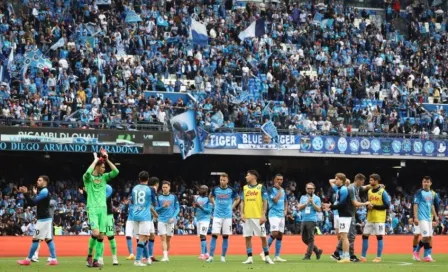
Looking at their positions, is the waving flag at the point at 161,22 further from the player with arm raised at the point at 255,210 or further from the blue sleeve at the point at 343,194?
the blue sleeve at the point at 343,194

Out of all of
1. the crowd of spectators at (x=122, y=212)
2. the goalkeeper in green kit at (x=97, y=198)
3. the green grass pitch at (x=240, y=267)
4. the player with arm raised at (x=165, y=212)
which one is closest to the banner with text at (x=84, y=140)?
the crowd of spectators at (x=122, y=212)

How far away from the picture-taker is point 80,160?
45219 millimetres

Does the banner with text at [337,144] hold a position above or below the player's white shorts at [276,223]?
above

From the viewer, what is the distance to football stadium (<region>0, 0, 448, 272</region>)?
41.4 m

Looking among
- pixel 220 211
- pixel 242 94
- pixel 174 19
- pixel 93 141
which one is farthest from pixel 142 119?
pixel 220 211

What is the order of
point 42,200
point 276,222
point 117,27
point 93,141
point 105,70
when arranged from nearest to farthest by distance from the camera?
point 42,200, point 276,222, point 93,141, point 105,70, point 117,27

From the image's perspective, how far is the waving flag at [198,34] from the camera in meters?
49.2

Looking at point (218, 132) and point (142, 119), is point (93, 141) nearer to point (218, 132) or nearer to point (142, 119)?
point (142, 119)

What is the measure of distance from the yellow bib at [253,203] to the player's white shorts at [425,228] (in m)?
4.25

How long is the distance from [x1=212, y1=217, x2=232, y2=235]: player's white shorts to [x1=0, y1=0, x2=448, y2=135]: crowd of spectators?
59.4 feet

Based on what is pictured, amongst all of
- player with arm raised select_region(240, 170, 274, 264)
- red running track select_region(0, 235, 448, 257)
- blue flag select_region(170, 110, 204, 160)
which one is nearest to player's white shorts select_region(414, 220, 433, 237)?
player with arm raised select_region(240, 170, 274, 264)

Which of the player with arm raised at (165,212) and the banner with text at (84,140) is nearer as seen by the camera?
the player with arm raised at (165,212)

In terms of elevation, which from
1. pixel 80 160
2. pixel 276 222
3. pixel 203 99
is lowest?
pixel 276 222

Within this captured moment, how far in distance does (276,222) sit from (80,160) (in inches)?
897
